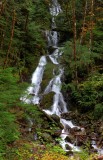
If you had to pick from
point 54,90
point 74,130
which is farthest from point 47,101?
point 74,130

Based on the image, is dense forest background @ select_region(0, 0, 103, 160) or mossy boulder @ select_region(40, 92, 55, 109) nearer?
mossy boulder @ select_region(40, 92, 55, 109)

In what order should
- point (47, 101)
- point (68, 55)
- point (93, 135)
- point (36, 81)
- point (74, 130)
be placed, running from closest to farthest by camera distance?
point (93, 135) → point (74, 130) → point (47, 101) → point (36, 81) → point (68, 55)

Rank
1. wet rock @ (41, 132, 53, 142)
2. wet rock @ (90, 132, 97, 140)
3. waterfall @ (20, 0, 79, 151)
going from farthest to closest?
waterfall @ (20, 0, 79, 151), wet rock @ (90, 132, 97, 140), wet rock @ (41, 132, 53, 142)

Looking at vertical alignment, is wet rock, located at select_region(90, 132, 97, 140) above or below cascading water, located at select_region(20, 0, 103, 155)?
below

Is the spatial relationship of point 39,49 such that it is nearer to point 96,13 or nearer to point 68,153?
point 96,13

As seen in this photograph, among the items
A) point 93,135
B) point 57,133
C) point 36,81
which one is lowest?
point 93,135

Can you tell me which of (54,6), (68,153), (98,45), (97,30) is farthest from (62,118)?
(54,6)

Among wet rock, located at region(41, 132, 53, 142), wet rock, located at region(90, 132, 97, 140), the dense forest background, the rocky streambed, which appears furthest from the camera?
the dense forest background

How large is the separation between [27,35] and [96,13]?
7.74 m

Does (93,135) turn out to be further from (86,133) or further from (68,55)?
(68,55)

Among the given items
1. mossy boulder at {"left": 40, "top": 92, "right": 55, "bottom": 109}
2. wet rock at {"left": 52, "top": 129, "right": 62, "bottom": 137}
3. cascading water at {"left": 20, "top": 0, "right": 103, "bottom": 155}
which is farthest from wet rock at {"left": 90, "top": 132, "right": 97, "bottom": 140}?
mossy boulder at {"left": 40, "top": 92, "right": 55, "bottom": 109}

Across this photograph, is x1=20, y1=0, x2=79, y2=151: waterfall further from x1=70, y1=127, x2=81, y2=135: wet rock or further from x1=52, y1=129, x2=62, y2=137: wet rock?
x1=70, y1=127, x2=81, y2=135: wet rock

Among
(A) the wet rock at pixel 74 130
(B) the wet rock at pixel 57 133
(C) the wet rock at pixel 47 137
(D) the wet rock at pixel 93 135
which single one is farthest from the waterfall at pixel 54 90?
(D) the wet rock at pixel 93 135

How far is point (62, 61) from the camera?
20141 millimetres
